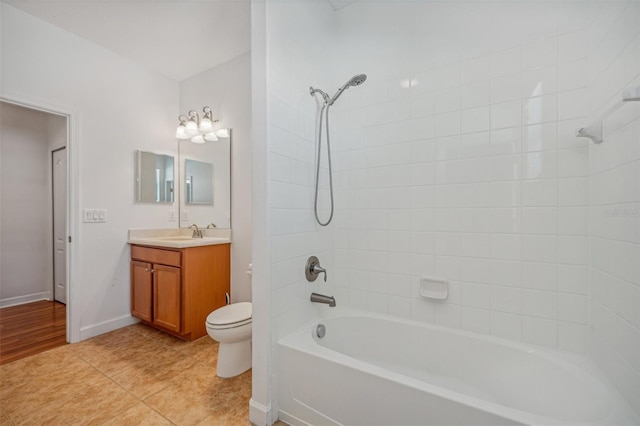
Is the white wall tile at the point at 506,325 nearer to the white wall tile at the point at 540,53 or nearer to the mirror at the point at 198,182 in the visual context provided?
the white wall tile at the point at 540,53

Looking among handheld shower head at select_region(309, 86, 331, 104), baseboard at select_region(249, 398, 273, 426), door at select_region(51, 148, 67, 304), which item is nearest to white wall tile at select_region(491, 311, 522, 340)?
baseboard at select_region(249, 398, 273, 426)

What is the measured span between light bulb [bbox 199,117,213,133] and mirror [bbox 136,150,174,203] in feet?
1.92

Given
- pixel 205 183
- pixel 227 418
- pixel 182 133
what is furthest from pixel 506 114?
pixel 182 133

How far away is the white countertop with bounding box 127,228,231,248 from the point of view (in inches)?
90.2

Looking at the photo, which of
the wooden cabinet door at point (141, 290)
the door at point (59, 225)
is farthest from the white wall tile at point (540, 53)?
the door at point (59, 225)

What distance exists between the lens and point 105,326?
2461 millimetres

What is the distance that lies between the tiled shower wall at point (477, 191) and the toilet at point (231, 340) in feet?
2.43

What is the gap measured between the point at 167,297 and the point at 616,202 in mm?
2866

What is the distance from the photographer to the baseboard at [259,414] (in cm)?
136

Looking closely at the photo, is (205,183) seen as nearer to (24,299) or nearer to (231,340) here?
(231,340)

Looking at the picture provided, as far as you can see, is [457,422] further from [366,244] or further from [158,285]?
[158,285]

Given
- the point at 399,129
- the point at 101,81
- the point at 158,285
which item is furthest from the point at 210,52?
the point at 158,285

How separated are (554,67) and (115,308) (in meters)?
3.70

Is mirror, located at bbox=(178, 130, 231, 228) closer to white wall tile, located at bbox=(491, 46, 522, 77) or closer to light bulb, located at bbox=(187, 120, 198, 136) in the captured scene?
light bulb, located at bbox=(187, 120, 198, 136)
